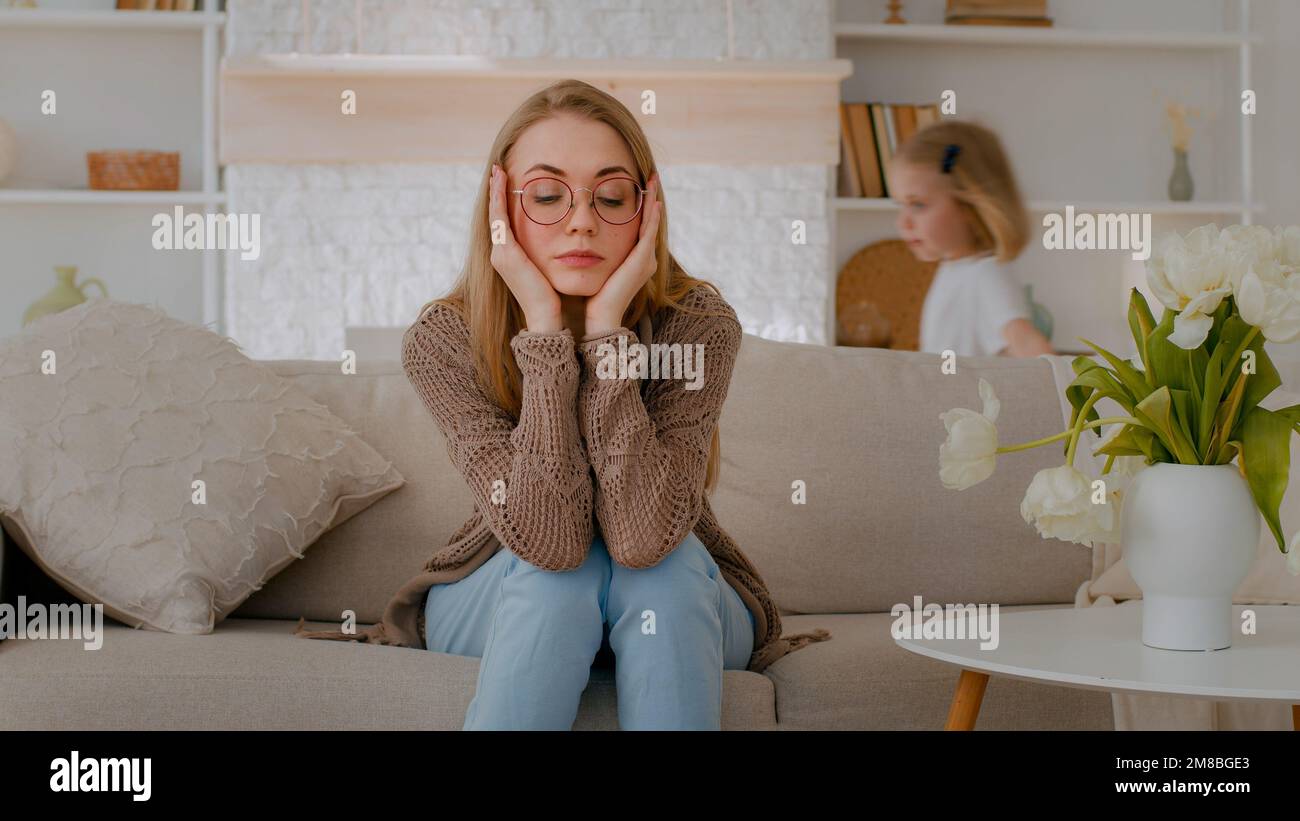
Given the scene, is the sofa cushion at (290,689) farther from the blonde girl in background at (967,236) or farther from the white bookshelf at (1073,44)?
the white bookshelf at (1073,44)

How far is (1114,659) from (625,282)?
0.69 meters

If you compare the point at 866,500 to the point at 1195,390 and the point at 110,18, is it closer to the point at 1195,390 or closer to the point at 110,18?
the point at 1195,390

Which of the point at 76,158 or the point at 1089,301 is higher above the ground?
the point at 76,158

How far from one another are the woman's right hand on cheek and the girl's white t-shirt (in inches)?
68.8

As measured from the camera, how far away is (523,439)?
152 cm

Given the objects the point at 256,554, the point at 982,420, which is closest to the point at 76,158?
the point at 256,554

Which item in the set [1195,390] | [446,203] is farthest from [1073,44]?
[1195,390]

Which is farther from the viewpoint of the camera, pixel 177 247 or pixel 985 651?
pixel 177 247

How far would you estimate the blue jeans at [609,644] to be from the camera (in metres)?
1.35

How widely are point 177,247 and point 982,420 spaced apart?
3.88 metres

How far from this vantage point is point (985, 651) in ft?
4.41
